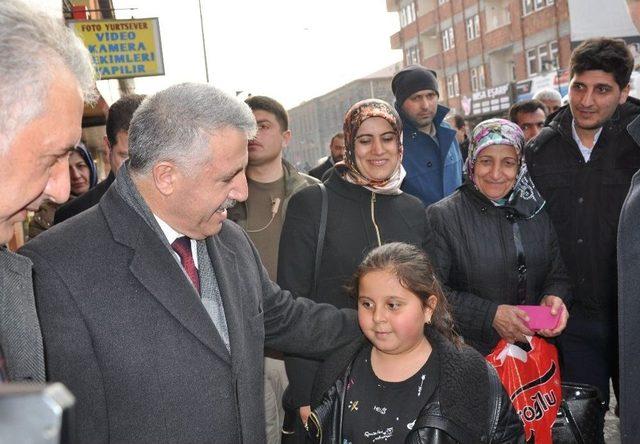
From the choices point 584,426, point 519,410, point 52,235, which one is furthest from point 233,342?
point 584,426

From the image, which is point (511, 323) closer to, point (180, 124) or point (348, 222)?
point (348, 222)

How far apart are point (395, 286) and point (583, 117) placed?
2.08m

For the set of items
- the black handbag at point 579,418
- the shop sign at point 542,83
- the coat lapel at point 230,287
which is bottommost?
the black handbag at point 579,418

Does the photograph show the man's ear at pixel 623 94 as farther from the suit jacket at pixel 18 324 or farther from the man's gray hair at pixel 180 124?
the suit jacket at pixel 18 324

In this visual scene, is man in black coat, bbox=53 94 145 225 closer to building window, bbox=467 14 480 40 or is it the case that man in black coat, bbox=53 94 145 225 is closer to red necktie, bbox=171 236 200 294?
red necktie, bbox=171 236 200 294

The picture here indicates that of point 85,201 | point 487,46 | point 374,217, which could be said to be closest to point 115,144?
point 85,201

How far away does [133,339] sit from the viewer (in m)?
1.98

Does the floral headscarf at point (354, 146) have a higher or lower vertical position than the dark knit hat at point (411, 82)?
lower

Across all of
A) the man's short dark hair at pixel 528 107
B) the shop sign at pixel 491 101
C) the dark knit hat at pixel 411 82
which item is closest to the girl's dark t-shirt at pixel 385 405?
the dark knit hat at pixel 411 82

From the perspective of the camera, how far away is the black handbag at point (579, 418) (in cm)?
330

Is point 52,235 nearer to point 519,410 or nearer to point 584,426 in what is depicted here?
point 519,410

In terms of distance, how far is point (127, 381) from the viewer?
1.96m

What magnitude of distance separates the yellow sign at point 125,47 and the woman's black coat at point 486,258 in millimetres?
8670

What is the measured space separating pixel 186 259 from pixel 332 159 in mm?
5168
